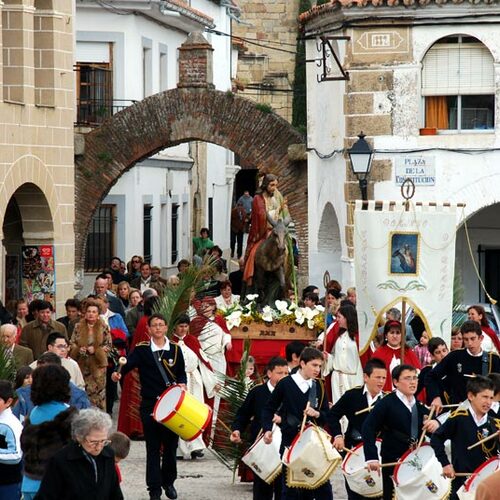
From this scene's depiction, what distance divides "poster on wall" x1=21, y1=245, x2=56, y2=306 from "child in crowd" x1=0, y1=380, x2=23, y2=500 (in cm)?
1522

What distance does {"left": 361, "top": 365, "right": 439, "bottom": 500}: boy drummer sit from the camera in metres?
13.1

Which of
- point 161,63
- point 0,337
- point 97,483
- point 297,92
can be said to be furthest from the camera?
point 297,92

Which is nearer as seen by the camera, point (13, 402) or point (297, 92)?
point (13, 402)

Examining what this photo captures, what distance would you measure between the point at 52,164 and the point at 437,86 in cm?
578

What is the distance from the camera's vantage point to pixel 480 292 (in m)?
29.0

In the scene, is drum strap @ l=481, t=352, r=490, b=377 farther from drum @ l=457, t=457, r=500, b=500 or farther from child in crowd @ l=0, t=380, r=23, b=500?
child in crowd @ l=0, t=380, r=23, b=500

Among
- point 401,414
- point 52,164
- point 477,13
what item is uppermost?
point 477,13

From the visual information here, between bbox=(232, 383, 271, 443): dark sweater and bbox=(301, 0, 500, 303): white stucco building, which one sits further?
bbox=(301, 0, 500, 303): white stucco building

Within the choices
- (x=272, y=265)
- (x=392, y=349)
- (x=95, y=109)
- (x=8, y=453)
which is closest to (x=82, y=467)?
(x=8, y=453)

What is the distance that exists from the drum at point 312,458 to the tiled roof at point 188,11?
80.1ft

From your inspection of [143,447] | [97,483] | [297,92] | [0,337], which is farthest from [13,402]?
[297,92]

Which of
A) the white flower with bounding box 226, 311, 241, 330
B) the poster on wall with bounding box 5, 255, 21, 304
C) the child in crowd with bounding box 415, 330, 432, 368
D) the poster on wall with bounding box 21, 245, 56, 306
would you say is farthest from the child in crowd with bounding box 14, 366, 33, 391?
the poster on wall with bounding box 5, 255, 21, 304

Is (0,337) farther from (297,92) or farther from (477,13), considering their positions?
(297,92)

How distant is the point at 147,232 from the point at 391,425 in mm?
25789
